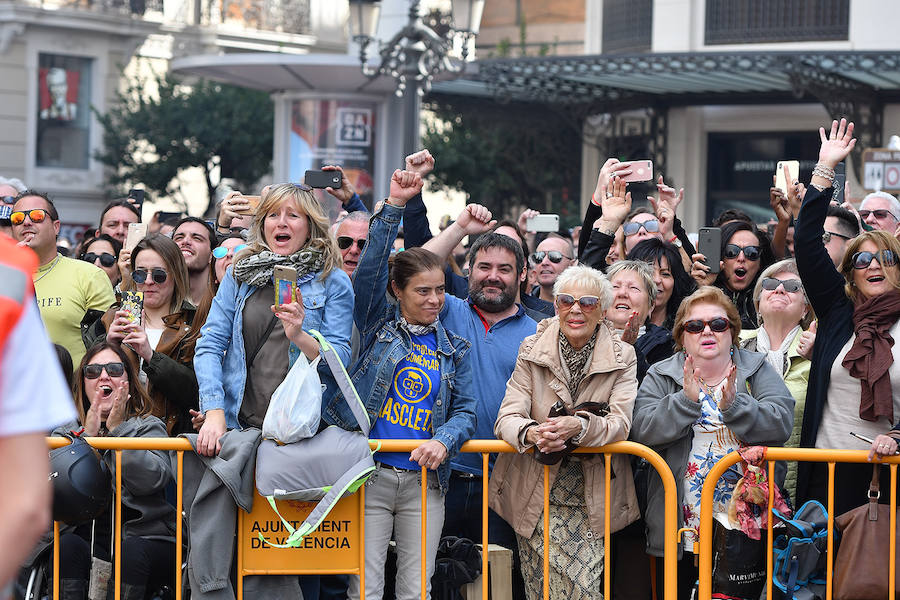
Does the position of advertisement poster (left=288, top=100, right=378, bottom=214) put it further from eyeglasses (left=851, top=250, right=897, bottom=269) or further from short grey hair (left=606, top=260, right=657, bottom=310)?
eyeglasses (left=851, top=250, right=897, bottom=269)

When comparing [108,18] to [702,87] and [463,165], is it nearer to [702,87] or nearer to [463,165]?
[463,165]

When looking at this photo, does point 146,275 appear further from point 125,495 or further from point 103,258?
point 103,258

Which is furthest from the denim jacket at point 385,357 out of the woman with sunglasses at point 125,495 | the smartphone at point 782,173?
the smartphone at point 782,173

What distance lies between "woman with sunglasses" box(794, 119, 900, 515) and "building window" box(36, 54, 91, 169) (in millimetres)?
24958

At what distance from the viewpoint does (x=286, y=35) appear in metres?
32.1

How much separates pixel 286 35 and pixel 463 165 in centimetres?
946

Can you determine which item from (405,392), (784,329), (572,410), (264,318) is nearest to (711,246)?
(784,329)

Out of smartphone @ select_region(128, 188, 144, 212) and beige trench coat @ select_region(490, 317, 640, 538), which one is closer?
beige trench coat @ select_region(490, 317, 640, 538)

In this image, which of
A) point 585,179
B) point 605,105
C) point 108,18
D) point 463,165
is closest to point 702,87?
point 605,105

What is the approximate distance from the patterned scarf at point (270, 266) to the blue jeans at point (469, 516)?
1.19 metres

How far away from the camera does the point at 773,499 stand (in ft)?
16.6

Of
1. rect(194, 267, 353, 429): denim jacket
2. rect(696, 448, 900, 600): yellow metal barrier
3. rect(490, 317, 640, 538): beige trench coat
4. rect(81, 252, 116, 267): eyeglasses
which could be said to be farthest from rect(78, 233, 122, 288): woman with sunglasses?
rect(696, 448, 900, 600): yellow metal barrier

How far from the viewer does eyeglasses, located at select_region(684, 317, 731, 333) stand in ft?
17.3

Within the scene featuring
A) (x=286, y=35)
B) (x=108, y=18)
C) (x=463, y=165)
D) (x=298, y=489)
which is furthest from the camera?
(x=286, y=35)
